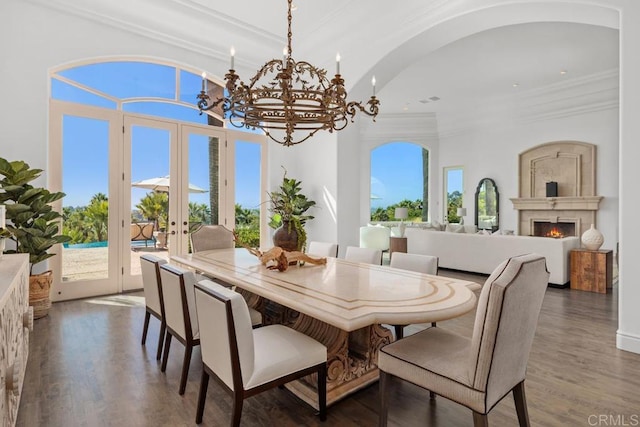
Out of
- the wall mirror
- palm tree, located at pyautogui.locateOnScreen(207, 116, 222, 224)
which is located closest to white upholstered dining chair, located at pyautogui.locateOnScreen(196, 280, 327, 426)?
palm tree, located at pyautogui.locateOnScreen(207, 116, 222, 224)

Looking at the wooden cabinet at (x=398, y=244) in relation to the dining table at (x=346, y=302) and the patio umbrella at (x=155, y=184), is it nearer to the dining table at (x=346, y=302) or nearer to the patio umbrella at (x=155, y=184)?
the patio umbrella at (x=155, y=184)

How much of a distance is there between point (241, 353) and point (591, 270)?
5.37m

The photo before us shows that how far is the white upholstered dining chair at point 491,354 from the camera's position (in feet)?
4.77

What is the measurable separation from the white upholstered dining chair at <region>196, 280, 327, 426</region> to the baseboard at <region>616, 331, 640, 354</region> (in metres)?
2.68

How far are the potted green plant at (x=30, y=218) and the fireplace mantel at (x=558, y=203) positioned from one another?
30.0ft

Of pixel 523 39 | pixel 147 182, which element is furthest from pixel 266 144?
pixel 523 39

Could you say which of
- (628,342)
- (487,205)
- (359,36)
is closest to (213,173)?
(359,36)

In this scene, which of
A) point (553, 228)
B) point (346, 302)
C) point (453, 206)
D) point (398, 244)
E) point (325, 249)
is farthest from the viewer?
point (453, 206)

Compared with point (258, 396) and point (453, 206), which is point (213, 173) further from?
point (453, 206)

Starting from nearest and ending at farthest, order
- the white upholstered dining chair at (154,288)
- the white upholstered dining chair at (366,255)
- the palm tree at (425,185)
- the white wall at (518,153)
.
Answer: the white upholstered dining chair at (154,288), the white upholstered dining chair at (366,255), the white wall at (518,153), the palm tree at (425,185)

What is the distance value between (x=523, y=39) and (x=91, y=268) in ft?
23.2

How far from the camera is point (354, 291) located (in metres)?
2.04

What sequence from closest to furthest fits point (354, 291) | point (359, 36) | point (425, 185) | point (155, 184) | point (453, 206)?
point (354, 291)
point (359, 36)
point (155, 184)
point (453, 206)
point (425, 185)

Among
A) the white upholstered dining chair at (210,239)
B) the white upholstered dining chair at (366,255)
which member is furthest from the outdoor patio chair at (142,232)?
the white upholstered dining chair at (366,255)
